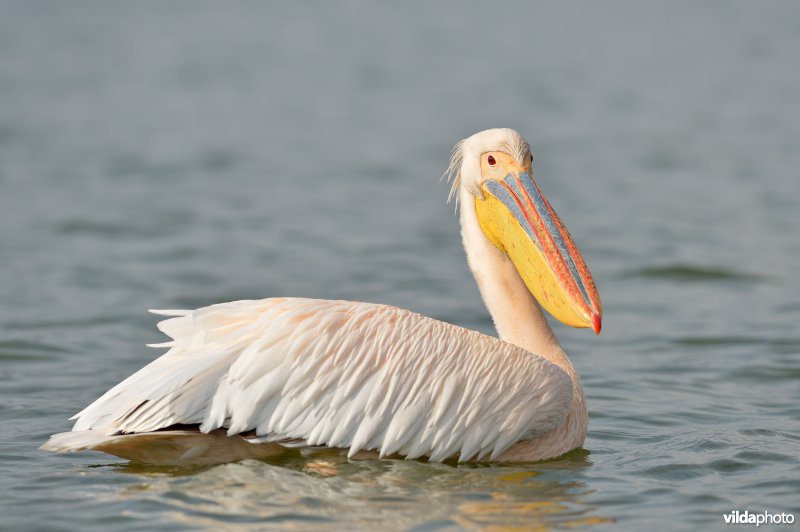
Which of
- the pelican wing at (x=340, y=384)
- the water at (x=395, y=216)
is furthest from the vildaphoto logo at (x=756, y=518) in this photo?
the pelican wing at (x=340, y=384)

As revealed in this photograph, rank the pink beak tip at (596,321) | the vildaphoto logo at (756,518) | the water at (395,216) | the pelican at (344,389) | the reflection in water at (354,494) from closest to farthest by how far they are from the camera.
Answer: the reflection in water at (354,494) → the vildaphoto logo at (756,518) → the pelican at (344,389) → the water at (395,216) → the pink beak tip at (596,321)

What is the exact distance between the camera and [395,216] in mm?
11609

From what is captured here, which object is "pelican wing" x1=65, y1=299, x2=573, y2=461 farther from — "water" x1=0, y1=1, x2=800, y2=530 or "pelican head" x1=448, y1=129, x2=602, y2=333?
"pelican head" x1=448, y1=129, x2=602, y2=333

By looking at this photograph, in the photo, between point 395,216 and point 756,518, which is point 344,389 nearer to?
point 756,518

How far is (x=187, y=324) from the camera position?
5156 mm

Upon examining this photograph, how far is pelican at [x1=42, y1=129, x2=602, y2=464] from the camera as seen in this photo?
4.91m

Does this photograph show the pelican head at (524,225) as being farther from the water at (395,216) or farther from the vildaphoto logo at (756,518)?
the vildaphoto logo at (756,518)

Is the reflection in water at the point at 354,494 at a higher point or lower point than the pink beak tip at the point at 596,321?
lower

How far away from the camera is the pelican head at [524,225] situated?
5516mm

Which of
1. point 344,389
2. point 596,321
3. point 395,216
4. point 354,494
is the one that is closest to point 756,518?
point 596,321

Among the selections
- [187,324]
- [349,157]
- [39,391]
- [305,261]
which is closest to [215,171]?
[349,157]

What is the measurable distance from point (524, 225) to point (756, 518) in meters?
1.64

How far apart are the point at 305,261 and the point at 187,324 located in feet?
15.1

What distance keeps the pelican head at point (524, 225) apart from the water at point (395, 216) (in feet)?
2.33
